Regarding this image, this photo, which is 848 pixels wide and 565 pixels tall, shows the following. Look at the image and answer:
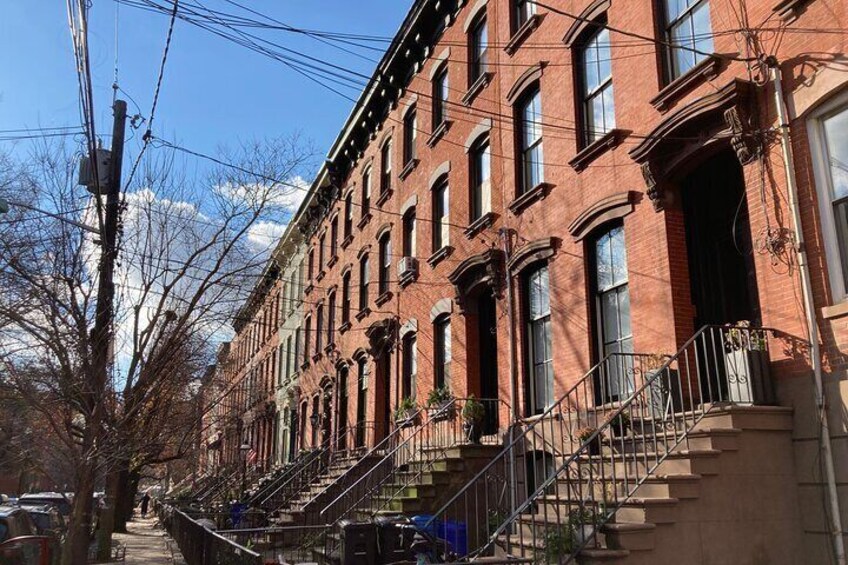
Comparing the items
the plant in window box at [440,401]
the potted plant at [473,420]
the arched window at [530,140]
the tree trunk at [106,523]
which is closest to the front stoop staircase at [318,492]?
the plant in window box at [440,401]

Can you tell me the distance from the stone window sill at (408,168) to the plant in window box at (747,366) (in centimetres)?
1133

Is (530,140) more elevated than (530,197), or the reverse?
(530,140)

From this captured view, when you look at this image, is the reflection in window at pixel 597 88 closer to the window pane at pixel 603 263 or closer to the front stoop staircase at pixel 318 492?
the window pane at pixel 603 263

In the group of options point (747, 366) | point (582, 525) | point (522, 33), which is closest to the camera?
point (582, 525)

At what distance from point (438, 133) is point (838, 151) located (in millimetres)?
10257

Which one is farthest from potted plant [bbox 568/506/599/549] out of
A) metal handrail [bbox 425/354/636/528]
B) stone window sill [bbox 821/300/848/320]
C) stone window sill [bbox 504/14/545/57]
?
stone window sill [bbox 504/14/545/57]

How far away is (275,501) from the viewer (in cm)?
1920

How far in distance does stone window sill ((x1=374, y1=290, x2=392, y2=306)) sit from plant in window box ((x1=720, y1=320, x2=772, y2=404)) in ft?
38.5

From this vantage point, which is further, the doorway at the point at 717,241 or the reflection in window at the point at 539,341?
the reflection in window at the point at 539,341

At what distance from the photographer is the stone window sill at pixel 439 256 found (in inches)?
580

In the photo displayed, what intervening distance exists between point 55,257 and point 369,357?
→ 33.8ft

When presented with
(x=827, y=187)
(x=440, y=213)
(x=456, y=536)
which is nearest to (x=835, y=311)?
(x=827, y=187)

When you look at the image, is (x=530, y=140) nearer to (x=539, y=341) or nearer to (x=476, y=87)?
(x=476, y=87)

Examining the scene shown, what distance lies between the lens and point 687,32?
29.6 feet
